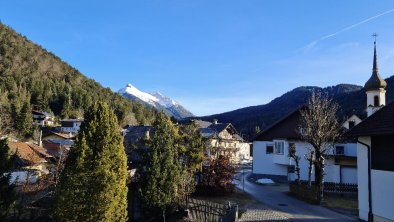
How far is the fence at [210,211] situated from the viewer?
72.2 feet

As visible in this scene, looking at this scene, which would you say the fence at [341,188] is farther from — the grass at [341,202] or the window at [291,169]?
the window at [291,169]

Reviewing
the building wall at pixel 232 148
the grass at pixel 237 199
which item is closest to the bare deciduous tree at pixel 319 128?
the grass at pixel 237 199

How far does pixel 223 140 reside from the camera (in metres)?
54.2

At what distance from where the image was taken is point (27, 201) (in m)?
25.7

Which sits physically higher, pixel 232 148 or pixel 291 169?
pixel 232 148

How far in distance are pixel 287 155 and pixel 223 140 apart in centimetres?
1301

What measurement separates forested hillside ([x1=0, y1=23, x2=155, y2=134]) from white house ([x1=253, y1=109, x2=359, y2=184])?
67370mm

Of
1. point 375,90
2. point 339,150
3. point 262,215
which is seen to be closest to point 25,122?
point 339,150

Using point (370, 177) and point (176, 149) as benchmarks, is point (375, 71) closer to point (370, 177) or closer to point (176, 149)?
point (370, 177)

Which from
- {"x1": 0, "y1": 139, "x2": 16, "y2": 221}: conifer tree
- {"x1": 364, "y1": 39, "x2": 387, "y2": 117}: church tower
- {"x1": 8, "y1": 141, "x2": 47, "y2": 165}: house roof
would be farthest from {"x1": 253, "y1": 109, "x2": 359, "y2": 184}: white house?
{"x1": 0, "y1": 139, "x2": 16, "y2": 221}: conifer tree

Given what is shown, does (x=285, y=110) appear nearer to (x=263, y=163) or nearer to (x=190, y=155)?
(x=263, y=163)

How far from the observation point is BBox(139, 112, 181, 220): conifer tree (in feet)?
77.8

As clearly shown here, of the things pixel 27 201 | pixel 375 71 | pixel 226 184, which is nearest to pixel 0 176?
pixel 27 201

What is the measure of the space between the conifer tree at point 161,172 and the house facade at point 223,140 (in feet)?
21.8
